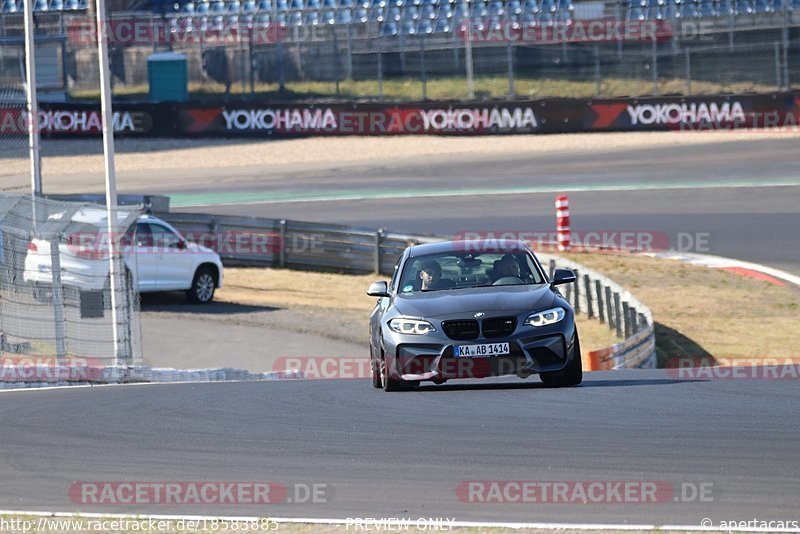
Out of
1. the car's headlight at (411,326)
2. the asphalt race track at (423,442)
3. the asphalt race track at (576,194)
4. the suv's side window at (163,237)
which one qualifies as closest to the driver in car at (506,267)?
the asphalt race track at (423,442)

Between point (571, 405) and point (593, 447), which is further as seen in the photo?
point (571, 405)

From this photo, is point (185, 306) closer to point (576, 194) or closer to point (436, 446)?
A: point (576, 194)

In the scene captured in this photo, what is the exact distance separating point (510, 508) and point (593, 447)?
1.41m

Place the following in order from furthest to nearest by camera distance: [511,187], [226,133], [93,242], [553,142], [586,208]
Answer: [226,133] → [553,142] → [511,187] → [586,208] → [93,242]

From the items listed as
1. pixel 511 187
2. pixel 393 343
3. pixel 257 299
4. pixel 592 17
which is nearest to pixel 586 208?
pixel 511 187

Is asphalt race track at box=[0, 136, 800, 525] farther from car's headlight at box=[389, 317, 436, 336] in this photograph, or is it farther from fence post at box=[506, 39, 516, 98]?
fence post at box=[506, 39, 516, 98]

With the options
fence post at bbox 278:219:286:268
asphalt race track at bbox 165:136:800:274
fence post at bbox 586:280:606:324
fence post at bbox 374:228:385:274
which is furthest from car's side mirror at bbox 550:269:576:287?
fence post at bbox 278:219:286:268

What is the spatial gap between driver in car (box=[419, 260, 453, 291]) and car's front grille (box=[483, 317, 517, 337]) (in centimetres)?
112

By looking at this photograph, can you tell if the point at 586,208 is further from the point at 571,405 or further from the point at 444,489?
the point at 444,489

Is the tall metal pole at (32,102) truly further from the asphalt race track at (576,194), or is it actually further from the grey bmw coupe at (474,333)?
the grey bmw coupe at (474,333)

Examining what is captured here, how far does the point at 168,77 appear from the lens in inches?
1853

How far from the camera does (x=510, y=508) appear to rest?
7242 millimetres

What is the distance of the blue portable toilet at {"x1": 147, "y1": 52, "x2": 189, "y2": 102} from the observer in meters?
46.7

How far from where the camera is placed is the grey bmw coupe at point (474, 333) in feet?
35.2
